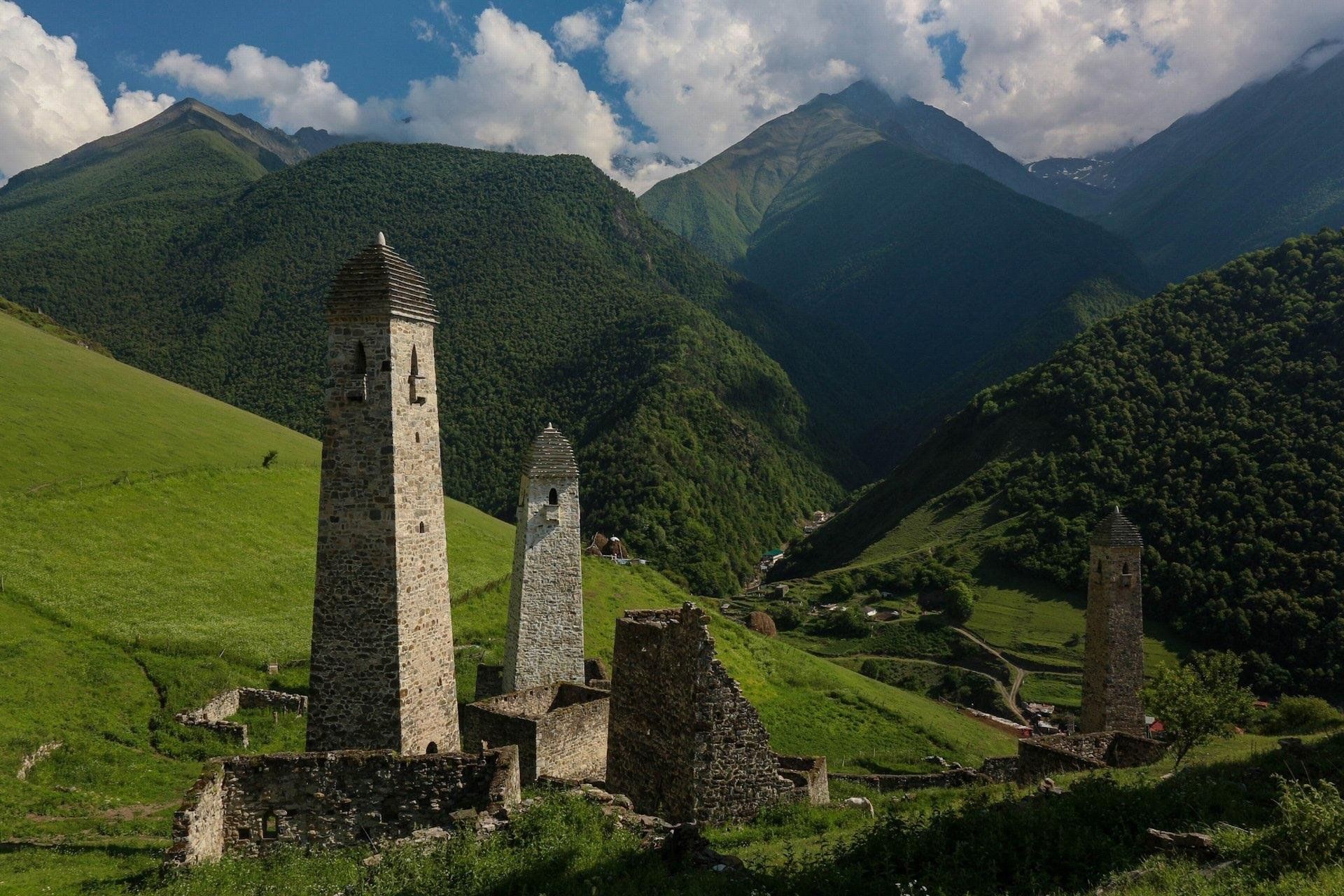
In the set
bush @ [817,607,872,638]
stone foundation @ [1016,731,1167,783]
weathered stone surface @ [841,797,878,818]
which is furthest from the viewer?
bush @ [817,607,872,638]

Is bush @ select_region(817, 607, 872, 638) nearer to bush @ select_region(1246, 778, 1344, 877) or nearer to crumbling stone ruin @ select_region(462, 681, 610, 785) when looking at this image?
crumbling stone ruin @ select_region(462, 681, 610, 785)

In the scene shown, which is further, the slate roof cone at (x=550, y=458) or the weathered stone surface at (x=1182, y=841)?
the slate roof cone at (x=550, y=458)

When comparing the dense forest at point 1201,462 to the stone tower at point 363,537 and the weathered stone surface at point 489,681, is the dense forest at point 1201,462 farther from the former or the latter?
the stone tower at point 363,537

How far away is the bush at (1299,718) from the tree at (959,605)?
124 ft

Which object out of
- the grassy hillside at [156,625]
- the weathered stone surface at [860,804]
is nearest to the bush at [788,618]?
the grassy hillside at [156,625]

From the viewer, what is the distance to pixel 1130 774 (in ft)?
40.9

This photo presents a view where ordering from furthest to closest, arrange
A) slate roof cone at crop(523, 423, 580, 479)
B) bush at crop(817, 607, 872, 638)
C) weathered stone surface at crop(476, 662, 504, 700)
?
bush at crop(817, 607, 872, 638)
weathered stone surface at crop(476, 662, 504, 700)
slate roof cone at crop(523, 423, 580, 479)

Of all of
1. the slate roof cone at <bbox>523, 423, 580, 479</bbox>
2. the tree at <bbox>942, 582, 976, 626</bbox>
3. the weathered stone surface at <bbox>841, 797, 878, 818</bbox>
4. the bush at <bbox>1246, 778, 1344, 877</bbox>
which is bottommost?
the weathered stone surface at <bbox>841, 797, 878, 818</bbox>

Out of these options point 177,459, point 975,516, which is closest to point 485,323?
point 975,516

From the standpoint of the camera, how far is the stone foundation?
1580 cm

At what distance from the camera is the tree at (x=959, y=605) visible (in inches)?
2537

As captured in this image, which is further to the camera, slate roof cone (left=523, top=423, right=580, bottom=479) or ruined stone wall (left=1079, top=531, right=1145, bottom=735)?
ruined stone wall (left=1079, top=531, right=1145, bottom=735)

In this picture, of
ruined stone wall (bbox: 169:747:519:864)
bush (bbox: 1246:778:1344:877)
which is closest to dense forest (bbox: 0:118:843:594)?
ruined stone wall (bbox: 169:747:519:864)

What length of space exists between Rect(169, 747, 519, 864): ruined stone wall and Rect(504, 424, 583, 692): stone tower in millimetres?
9480
